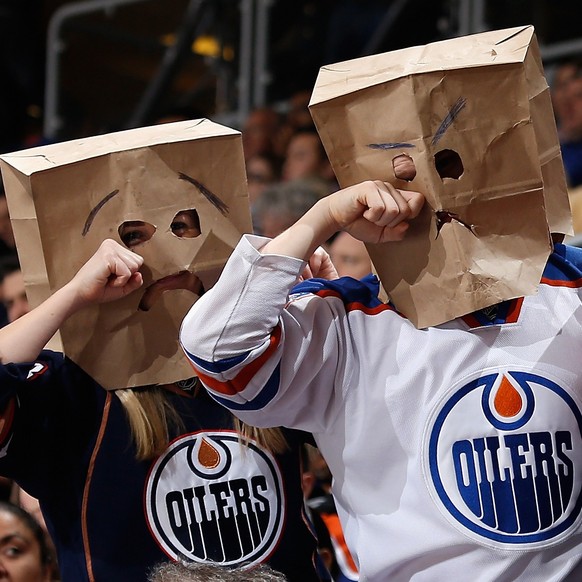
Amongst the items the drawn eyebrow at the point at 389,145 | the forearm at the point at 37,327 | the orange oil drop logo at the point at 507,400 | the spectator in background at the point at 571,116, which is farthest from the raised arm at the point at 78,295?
the spectator in background at the point at 571,116

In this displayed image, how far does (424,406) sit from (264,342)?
24 centimetres

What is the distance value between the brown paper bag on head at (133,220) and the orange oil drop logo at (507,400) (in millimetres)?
444

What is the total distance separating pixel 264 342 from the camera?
1.47 meters

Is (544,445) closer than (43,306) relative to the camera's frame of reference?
Yes

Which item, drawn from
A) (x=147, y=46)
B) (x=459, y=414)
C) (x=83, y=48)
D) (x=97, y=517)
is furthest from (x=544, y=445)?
(x=83, y=48)

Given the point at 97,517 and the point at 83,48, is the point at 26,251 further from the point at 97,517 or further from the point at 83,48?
the point at 83,48

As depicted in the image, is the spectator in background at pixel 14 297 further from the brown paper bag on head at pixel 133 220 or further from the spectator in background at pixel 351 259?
the brown paper bag on head at pixel 133 220

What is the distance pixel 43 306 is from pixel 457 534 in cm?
66

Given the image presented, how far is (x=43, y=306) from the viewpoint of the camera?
1.63 metres

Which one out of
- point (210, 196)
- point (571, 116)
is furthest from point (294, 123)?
point (210, 196)

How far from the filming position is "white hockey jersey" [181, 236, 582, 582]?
4.86 feet

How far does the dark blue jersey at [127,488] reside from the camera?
5.66 ft

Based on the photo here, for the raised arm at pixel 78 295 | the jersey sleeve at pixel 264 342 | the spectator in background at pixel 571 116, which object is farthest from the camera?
the spectator in background at pixel 571 116

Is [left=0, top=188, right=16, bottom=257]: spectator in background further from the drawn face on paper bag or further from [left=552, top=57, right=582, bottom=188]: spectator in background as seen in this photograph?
the drawn face on paper bag
